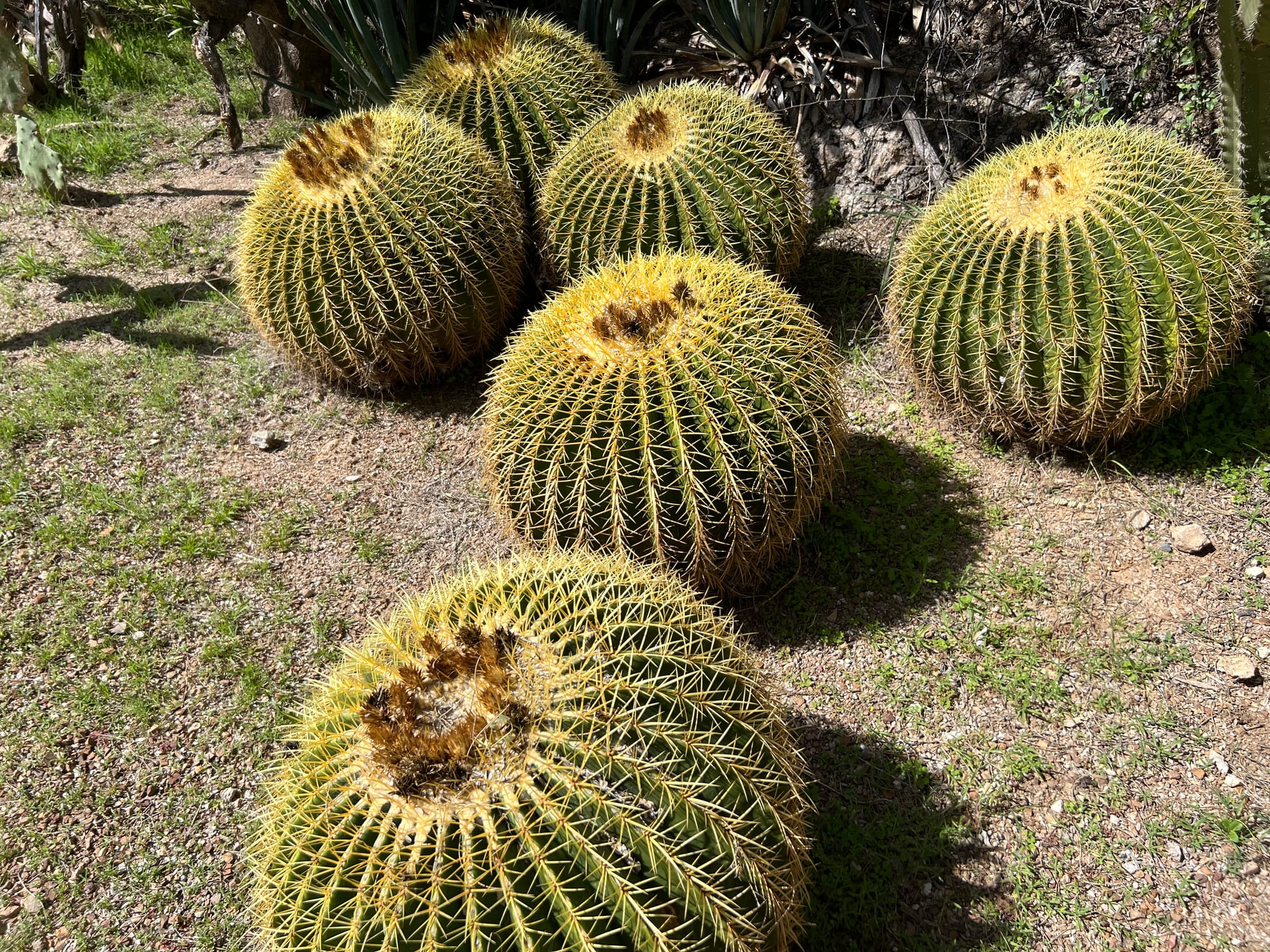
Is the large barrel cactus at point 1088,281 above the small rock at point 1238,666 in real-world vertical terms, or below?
above

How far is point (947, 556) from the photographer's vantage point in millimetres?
3410

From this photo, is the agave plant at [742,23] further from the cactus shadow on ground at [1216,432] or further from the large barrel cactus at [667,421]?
the cactus shadow on ground at [1216,432]

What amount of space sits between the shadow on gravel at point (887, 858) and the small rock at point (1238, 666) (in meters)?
1.01

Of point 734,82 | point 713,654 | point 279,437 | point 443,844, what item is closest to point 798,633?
point 713,654

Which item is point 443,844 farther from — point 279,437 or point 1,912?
point 279,437

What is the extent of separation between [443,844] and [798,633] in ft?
6.13

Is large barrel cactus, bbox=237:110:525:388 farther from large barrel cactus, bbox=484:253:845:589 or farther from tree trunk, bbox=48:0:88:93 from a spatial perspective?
tree trunk, bbox=48:0:88:93

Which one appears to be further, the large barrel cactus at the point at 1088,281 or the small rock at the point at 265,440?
the small rock at the point at 265,440

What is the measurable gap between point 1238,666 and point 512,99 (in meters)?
3.89

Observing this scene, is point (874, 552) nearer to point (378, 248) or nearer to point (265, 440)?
point (378, 248)

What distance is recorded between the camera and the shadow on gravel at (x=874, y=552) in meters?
3.29

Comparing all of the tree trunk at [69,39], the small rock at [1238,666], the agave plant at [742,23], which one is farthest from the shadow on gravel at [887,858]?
the tree trunk at [69,39]

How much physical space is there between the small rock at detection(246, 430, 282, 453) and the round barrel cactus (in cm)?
171

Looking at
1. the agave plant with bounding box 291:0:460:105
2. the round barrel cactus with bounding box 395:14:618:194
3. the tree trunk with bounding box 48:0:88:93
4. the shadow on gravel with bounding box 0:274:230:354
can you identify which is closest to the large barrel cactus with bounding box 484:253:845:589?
the round barrel cactus with bounding box 395:14:618:194
